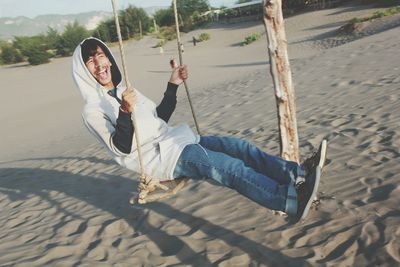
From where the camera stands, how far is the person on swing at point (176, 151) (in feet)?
8.57

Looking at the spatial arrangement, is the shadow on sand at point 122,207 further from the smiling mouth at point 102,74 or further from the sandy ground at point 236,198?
the smiling mouth at point 102,74

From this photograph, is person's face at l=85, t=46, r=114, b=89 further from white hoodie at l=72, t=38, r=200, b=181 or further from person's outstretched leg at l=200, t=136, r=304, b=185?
person's outstretched leg at l=200, t=136, r=304, b=185

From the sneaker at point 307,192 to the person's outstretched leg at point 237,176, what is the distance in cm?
4

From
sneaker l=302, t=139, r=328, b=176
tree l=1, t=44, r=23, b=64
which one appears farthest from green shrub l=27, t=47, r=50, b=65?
sneaker l=302, t=139, r=328, b=176

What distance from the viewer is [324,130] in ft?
17.7

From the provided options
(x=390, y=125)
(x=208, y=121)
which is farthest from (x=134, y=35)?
Answer: (x=390, y=125)

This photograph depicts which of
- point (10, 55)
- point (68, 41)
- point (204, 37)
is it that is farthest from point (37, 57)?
point (204, 37)

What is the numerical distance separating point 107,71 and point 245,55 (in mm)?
18609

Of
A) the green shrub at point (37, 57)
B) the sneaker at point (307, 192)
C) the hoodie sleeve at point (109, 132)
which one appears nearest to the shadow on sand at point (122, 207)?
the sneaker at point (307, 192)

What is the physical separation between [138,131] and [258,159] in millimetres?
847

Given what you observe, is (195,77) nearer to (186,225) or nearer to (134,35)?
(186,225)

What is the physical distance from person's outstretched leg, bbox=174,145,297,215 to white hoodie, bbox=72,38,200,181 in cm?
9

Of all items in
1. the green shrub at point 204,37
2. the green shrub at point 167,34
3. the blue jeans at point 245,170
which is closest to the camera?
the blue jeans at point 245,170

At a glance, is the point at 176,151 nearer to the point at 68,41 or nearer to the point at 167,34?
the point at 68,41
